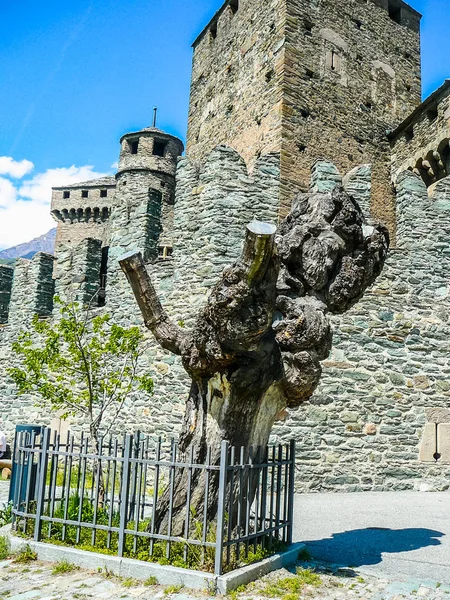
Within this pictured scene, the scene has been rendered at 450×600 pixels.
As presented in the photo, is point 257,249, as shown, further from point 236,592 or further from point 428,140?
point 428,140

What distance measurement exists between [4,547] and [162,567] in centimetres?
169

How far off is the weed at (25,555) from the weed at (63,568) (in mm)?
342

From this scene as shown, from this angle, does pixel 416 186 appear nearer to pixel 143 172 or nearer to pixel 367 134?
pixel 367 134

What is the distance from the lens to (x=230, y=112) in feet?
58.5

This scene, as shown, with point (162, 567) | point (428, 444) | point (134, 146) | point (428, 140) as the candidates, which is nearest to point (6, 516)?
point (162, 567)

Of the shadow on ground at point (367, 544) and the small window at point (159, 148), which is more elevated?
the small window at point (159, 148)

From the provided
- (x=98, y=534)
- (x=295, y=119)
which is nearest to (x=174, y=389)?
(x=98, y=534)

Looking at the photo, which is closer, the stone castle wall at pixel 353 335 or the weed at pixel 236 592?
the weed at pixel 236 592

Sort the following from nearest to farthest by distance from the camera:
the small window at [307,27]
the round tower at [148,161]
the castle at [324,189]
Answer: the castle at [324,189] < the small window at [307,27] < the round tower at [148,161]

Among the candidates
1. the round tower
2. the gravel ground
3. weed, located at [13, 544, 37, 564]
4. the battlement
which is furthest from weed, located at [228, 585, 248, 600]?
the round tower

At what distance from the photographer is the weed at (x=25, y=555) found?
16.8 feet

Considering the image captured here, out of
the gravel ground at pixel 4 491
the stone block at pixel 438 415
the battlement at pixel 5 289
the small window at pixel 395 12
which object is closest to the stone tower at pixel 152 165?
the battlement at pixel 5 289

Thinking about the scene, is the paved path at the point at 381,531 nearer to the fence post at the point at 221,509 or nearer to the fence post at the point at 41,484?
the fence post at the point at 221,509

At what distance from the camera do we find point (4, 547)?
17.6 feet
